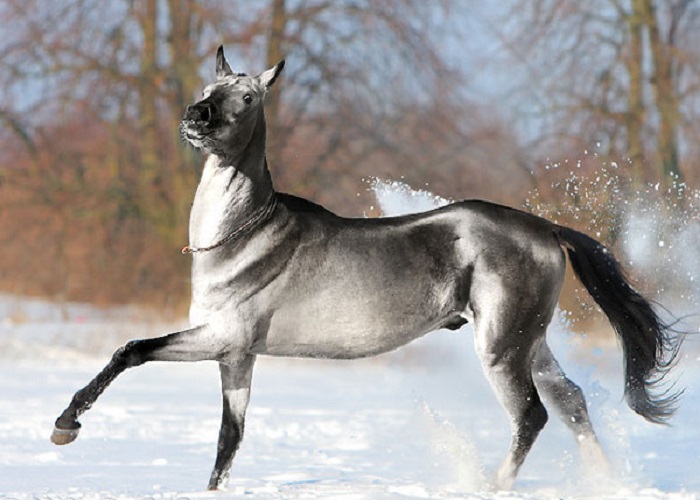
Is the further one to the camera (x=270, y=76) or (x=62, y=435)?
(x=270, y=76)

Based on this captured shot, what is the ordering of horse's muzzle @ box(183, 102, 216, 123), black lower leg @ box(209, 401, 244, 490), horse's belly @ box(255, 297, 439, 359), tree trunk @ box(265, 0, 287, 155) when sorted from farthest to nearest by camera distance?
tree trunk @ box(265, 0, 287, 155), black lower leg @ box(209, 401, 244, 490), horse's belly @ box(255, 297, 439, 359), horse's muzzle @ box(183, 102, 216, 123)

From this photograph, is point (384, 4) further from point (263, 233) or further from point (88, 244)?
point (263, 233)

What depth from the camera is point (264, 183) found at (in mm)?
3973

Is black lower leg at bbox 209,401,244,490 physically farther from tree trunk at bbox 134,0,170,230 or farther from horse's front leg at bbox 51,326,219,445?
tree trunk at bbox 134,0,170,230

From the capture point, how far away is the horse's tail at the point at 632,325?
450cm

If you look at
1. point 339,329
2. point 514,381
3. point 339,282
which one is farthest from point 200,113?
point 514,381

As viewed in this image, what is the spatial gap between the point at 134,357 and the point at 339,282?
845mm

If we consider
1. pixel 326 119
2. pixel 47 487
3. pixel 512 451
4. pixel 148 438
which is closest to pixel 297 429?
pixel 148 438

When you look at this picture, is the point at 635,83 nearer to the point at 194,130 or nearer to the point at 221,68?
the point at 221,68

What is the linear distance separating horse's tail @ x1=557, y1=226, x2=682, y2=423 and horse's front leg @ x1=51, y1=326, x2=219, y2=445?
1.71 meters

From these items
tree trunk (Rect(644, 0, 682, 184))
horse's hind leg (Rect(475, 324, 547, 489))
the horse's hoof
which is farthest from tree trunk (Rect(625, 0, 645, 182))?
the horse's hoof

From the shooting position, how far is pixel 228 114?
3.75 metres

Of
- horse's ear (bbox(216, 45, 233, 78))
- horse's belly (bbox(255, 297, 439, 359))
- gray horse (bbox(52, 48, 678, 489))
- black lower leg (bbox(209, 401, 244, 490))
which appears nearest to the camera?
gray horse (bbox(52, 48, 678, 489))

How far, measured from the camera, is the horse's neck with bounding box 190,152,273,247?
3.89m
